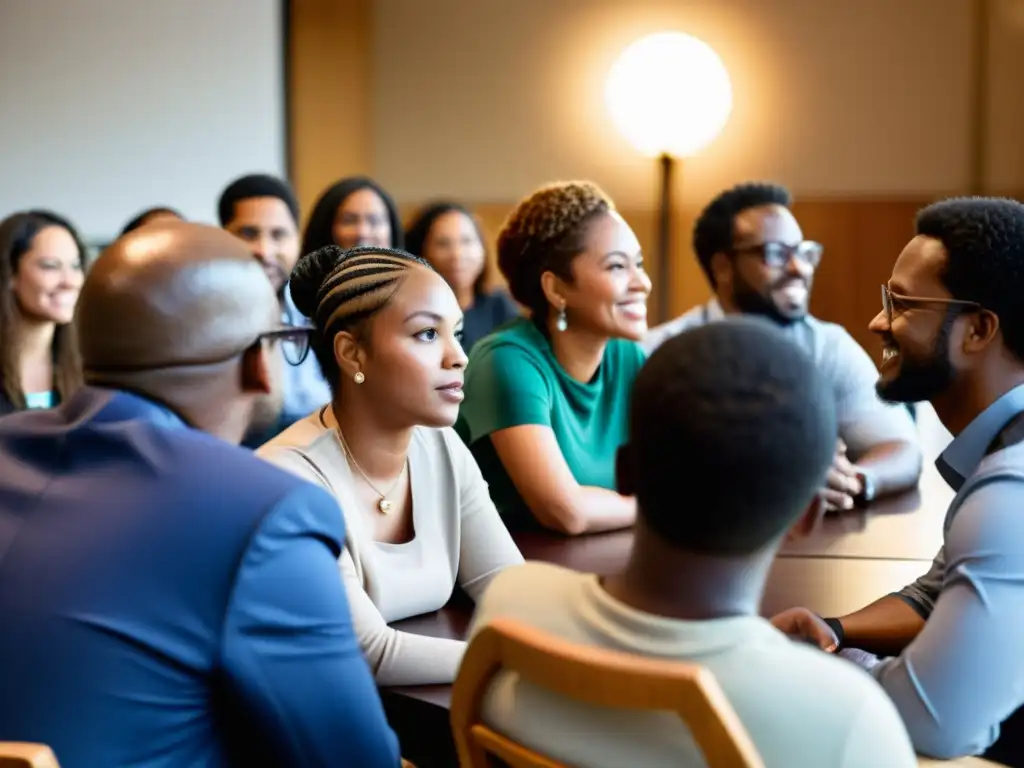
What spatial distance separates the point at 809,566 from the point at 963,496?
586 millimetres

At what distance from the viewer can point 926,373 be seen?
162 cm

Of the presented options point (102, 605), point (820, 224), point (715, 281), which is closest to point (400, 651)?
point (102, 605)

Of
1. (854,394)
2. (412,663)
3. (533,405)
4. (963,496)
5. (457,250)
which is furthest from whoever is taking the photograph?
(457,250)

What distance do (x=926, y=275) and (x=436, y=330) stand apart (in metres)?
0.71

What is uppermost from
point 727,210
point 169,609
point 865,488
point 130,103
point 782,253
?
point 130,103

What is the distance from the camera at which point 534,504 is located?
233cm

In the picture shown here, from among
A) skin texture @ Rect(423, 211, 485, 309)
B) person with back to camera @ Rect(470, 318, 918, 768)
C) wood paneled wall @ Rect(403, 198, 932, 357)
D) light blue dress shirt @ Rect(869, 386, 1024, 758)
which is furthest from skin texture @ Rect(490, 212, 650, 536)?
wood paneled wall @ Rect(403, 198, 932, 357)

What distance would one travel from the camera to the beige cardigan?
1.56m

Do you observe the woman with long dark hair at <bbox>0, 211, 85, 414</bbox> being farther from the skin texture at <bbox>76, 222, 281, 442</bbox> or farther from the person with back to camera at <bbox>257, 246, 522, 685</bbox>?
the skin texture at <bbox>76, 222, 281, 442</bbox>

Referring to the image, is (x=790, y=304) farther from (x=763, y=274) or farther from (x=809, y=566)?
(x=809, y=566)

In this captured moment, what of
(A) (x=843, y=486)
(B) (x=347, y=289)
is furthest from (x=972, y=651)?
(A) (x=843, y=486)

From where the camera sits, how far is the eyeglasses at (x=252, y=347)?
126 centimetres

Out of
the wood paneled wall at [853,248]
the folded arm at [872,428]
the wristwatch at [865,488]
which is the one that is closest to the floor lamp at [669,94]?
the wood paneled wall at [853,248]

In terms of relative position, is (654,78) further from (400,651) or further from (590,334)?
(400,651)
